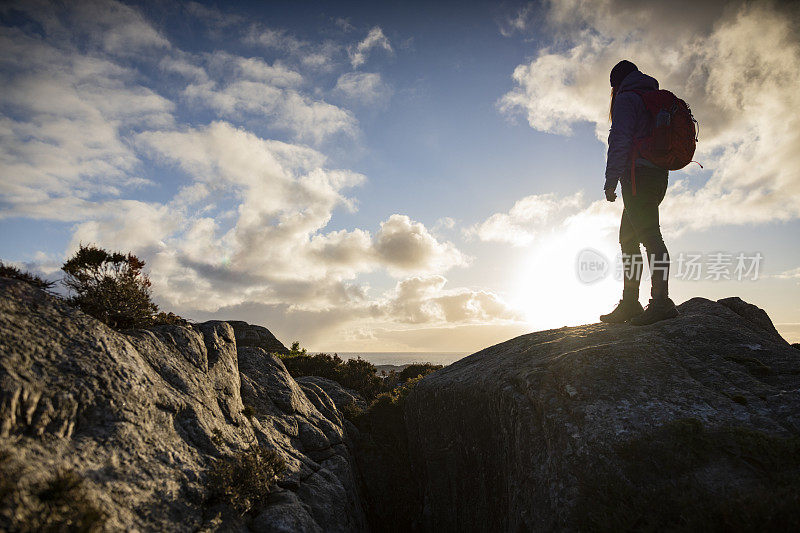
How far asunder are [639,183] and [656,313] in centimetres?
274

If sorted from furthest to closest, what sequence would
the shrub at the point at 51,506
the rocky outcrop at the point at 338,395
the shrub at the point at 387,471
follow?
1. the rocky outcrop at the point at 338,395
2. the shrub at the point at 387,471
3. the shrub at the point at 51,506

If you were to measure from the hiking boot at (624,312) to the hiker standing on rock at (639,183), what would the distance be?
411mm

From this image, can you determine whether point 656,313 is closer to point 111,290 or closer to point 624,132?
point 624,132

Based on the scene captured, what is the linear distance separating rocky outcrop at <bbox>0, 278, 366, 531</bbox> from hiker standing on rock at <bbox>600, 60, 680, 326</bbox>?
7.76m

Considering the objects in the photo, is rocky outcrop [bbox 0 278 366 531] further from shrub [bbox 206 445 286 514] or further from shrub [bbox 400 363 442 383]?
shrub [bbox 400 363 442 383]

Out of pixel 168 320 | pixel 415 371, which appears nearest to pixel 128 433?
pixel 168 320

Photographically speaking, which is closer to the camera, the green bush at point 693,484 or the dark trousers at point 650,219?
the green bush at point 693,484

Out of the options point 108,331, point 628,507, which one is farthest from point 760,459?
point 108,331

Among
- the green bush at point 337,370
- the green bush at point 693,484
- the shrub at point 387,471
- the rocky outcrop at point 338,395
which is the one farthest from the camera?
the green bush at point 337,370

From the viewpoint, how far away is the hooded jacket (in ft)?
26.7

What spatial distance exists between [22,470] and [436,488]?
7.66 meters

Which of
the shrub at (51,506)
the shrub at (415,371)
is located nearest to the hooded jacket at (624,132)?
the shrub at (51,506)

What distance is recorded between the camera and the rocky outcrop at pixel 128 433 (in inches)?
160

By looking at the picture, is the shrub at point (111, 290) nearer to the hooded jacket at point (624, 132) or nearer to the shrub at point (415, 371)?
the hooded jacket at point (624, 132)
